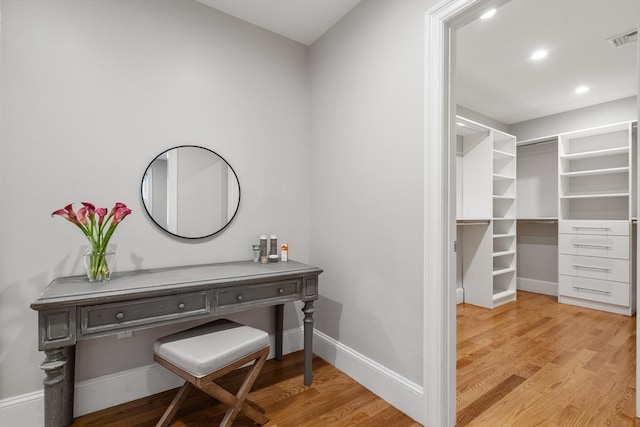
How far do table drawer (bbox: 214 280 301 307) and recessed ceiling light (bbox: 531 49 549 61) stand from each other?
116 inches

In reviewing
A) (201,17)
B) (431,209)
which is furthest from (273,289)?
(201,17)

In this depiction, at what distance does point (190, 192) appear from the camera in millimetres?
2119

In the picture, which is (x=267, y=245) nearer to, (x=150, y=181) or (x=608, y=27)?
(x=150, y=181)

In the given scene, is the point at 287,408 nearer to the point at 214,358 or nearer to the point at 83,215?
the point at 214,358

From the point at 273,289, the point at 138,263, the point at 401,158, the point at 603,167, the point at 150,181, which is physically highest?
the point at 603,167

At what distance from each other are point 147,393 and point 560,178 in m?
4.97

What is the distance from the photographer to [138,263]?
75.2 inches

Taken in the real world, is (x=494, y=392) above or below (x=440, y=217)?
below

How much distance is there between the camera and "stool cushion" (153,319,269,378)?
4.55ft

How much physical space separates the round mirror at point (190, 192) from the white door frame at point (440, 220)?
138cm

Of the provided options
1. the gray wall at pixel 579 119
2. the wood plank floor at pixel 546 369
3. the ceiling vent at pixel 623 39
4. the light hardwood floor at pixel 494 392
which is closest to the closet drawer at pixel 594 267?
the wood plank floor at pixel 546 369

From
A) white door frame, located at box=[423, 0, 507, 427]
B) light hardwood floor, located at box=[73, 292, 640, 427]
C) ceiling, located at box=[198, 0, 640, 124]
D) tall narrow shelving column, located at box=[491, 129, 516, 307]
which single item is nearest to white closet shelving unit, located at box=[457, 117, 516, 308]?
tall narrow shelving column, located at box=[491, 129, 516, 307]

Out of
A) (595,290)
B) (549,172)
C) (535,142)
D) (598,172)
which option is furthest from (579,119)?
(595,290)

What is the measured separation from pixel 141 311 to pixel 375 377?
140 cm
